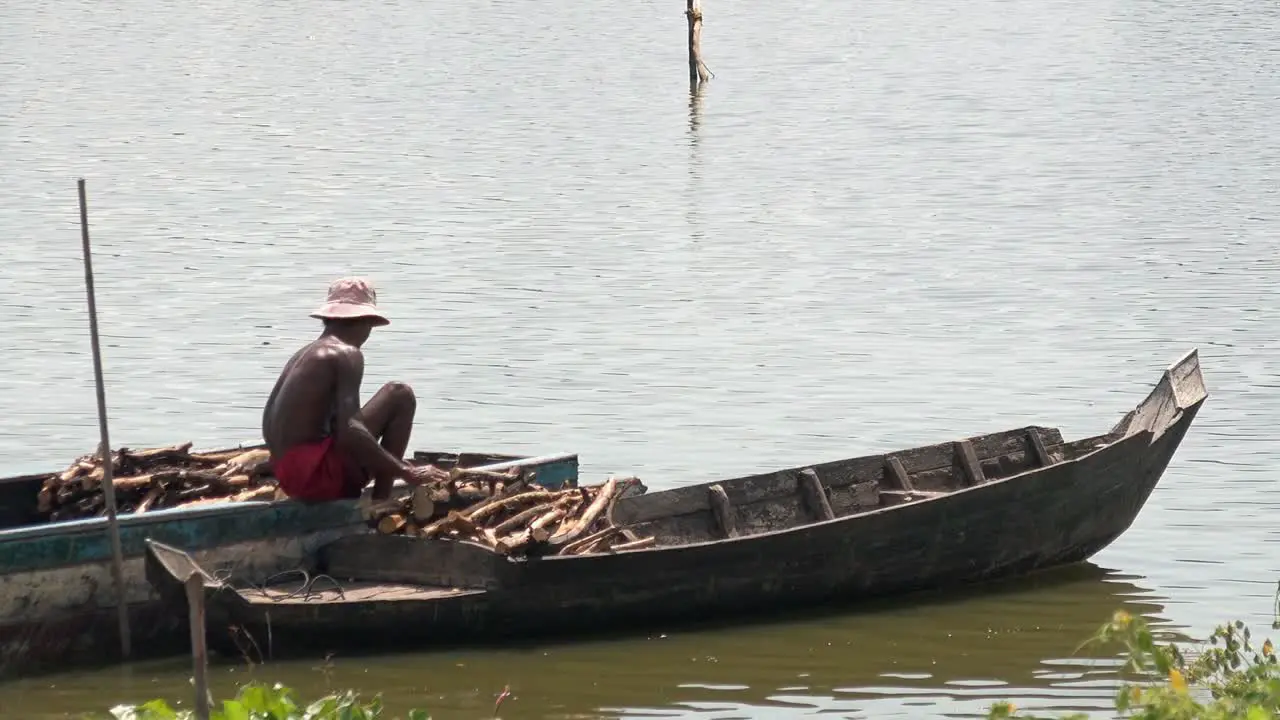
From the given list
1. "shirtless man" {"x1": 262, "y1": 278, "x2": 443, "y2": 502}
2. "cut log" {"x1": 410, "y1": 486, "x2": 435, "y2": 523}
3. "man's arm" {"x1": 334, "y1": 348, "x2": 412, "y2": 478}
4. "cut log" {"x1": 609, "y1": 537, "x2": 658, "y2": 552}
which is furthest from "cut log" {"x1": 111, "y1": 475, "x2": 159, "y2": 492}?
"cut log" {"x1": 609, "y1": 537, "x2": 658, "y2": 552}

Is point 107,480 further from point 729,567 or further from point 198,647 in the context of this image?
point 198,647

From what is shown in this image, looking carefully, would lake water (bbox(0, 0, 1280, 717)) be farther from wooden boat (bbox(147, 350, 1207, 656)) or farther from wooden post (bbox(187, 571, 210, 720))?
wooden post (bbox(187, 571, 210, 720))

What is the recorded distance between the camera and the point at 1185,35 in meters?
46.8

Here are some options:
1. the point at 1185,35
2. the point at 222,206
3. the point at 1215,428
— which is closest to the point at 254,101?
the point at 222,206


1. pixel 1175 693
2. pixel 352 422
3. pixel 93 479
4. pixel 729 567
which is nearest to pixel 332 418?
pixel 352 422

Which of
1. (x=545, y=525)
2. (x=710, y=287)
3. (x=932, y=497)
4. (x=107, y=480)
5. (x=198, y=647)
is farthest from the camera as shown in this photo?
(x=710, y=287)

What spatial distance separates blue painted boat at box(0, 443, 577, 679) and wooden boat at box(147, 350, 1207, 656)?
13cm

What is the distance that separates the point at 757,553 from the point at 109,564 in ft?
9.11

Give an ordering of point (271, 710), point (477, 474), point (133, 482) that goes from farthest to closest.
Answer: point (477, 474) < point (133, 482) < point (271, 710)

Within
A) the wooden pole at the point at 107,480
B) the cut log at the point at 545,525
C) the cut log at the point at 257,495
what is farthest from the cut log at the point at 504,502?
the wooden pole at the point at 107,480

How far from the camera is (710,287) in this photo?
20094mm

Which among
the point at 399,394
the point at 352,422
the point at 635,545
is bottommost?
the point at 635,545

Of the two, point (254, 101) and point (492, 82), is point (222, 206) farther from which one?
point (492, 82)

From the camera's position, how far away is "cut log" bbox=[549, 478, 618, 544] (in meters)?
9.77
